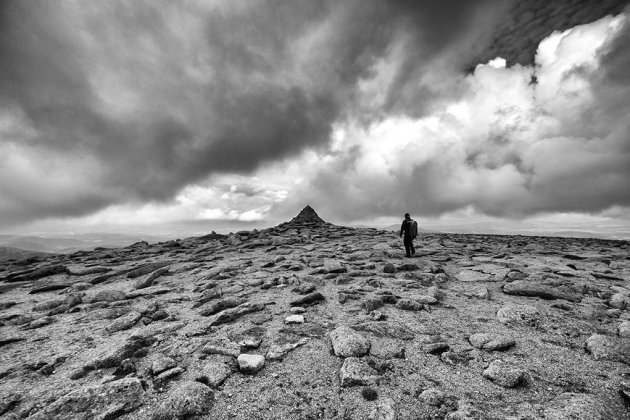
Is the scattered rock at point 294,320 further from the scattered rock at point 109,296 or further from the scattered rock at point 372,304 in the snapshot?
the scattered rock at point 109,296

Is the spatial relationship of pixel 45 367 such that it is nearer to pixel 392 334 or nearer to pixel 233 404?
pixel 233 404

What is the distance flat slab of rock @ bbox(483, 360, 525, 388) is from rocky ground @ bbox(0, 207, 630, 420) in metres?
0.03

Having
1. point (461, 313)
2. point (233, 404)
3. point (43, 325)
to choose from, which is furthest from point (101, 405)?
point (461, 313)

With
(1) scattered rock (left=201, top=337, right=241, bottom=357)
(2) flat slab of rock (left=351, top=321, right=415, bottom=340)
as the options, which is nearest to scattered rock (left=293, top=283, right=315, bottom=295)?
(2) flat slab of rock (left=351, top=321, right=415, bottom=340)

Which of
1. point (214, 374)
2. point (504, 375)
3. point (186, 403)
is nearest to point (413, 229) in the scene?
point (504, 375)

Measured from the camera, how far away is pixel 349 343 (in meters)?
7.22

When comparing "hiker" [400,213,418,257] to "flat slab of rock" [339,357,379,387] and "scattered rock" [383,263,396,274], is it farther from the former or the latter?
"flat slab of rock" [339,357,379,387]

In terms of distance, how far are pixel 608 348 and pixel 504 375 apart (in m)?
3.41

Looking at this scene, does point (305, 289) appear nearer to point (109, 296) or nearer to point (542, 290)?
point (109, 296)

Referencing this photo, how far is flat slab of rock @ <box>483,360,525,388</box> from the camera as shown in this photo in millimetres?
5809

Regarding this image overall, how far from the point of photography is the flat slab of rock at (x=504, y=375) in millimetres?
5809

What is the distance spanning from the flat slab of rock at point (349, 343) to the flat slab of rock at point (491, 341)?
2953 mm

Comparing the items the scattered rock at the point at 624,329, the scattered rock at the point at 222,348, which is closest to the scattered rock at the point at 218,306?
the scattered rock at the point at 222,348

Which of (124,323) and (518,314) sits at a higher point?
(518,314)
